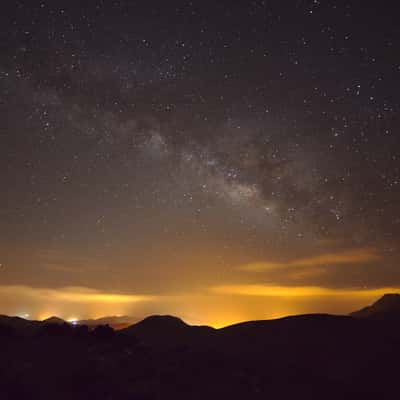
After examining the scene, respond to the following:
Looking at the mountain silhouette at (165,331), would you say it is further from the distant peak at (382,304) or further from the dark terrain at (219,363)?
the distant peak at (382,304)

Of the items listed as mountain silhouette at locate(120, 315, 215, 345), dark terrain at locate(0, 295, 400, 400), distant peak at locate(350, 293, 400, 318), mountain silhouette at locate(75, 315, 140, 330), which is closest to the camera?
dark terrain at locate(0, 295, 400, 400)

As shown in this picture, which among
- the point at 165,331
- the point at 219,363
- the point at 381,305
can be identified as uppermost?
the point at 381,305

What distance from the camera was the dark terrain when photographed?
21.2 m

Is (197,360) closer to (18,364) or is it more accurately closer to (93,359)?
(93,359)

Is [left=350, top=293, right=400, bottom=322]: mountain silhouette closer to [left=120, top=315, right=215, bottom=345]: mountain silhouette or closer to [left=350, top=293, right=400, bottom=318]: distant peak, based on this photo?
[left=350, top=293, right=400, bottom=318]: distant peak

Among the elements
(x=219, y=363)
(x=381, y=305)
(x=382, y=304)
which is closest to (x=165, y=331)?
(x=219, y=363)

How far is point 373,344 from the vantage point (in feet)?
97.2

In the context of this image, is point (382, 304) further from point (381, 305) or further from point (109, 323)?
point (109, 323)

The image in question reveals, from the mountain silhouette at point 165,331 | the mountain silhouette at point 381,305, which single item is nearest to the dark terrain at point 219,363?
the mountain silhouette at point 165,331

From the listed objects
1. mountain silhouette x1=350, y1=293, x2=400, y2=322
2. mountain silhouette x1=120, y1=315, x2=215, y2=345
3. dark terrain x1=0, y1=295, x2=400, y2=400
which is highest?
mountain silhouette x1=350, y1=293, x2=400, y2=322

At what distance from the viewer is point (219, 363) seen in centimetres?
2459

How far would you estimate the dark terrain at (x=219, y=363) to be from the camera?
21188 mm

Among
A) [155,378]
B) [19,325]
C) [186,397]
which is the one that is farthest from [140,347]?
[19,325]

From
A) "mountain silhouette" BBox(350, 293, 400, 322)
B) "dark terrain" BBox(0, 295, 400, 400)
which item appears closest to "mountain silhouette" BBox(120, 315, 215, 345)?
"dark terrain" BBox(0, 295, 400, 400)
